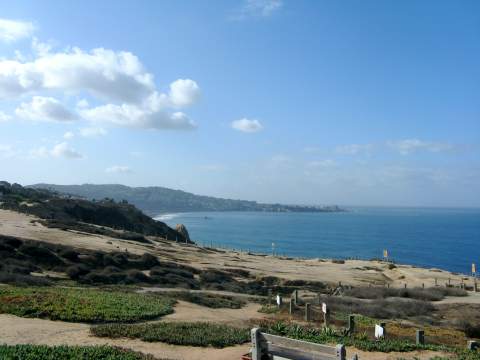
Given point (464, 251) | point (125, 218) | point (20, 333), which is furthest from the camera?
point (464, 251)

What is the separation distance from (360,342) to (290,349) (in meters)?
6.41

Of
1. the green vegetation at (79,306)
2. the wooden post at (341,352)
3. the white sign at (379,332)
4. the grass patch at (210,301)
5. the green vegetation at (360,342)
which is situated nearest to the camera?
the wooden post at (341,352)

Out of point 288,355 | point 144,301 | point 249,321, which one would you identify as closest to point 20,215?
point 144,301

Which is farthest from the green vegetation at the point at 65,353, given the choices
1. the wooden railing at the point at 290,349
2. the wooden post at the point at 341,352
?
the wooden post at the point at 341,352

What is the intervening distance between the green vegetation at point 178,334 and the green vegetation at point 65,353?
2.54 meters

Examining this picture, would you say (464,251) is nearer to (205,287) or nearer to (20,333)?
(205,287)

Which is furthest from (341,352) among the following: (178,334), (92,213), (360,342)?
(92,213)

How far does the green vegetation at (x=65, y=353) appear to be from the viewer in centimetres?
1107

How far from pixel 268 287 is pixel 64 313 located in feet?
89.2

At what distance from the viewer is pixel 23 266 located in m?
A: 31.4

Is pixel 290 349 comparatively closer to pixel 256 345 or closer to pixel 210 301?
pixel 256 345

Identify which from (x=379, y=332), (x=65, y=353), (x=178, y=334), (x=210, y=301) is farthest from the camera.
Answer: (x=210, y=301)

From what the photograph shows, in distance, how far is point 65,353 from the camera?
37.9 feet

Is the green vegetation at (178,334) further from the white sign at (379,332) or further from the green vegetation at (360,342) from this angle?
the white sign at (379,332)
